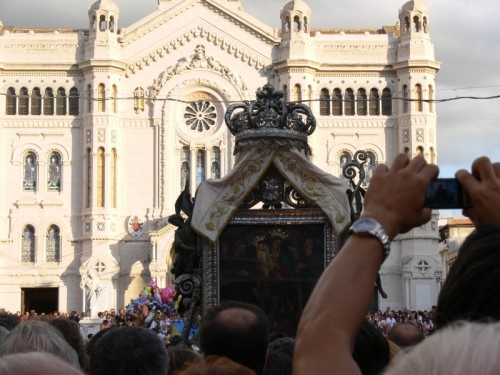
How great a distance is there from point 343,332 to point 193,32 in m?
50.4

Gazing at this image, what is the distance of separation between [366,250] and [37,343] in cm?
277

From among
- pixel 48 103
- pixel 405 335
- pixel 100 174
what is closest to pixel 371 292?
pixel 405 335

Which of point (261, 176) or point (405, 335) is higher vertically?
point (261, 176)

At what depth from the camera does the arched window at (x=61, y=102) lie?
52.4 m

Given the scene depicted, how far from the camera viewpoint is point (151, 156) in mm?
52094

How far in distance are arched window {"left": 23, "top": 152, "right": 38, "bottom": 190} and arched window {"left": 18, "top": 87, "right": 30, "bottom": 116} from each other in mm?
1939

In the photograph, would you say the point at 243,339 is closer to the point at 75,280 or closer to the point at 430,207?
the point at 430,207

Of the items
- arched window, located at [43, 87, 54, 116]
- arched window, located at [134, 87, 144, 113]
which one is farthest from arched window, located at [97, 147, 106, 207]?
arched window, located at [43, 87, 54, 116]

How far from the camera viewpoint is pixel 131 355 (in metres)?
5.80

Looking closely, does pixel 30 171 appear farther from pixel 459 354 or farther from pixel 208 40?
pixel 459 354

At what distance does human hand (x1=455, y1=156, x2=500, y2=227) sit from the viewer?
10.5 feet

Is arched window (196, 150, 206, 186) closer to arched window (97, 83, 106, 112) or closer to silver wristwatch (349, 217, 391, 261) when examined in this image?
arched window (97, 83, 106, 112)

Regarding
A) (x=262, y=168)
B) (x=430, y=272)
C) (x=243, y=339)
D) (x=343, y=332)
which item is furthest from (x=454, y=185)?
(x=430, y=272)

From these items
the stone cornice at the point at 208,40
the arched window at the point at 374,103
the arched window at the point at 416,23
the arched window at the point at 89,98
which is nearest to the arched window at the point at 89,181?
the arched window at the point at 89,98
